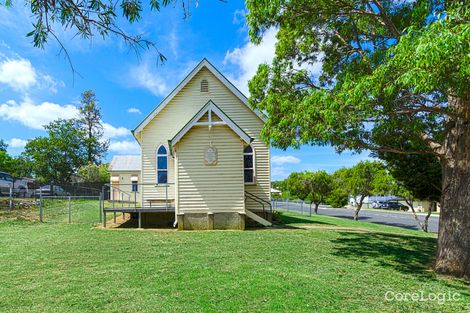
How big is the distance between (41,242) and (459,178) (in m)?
11.5

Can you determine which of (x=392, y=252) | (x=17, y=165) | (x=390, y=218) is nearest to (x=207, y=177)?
(x=392, y=252)

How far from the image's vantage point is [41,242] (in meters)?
9.47

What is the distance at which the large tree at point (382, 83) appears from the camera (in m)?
4.32

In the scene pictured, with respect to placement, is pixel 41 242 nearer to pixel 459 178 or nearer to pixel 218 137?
pixel 218 137

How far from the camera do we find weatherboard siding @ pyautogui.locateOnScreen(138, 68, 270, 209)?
14.8 meters

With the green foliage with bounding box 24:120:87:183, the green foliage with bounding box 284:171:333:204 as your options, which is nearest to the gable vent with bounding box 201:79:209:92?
the green foliage with bounding box 284:171:333:204

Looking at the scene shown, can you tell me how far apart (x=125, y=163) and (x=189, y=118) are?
2151cm

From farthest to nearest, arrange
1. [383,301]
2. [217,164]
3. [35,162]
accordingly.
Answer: [35,162] < [217,164] < [383,301]

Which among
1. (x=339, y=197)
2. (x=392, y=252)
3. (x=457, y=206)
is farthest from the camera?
(x=339, y=197)

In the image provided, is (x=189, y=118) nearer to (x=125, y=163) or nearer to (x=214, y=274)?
(x=214, y=274)

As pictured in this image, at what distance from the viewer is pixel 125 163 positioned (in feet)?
111

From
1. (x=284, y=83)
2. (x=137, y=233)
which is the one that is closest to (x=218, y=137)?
(x=284, y=83)

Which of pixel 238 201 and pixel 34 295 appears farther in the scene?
pixel 238 201

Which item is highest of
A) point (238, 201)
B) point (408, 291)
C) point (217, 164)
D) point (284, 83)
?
point (284, 83)
